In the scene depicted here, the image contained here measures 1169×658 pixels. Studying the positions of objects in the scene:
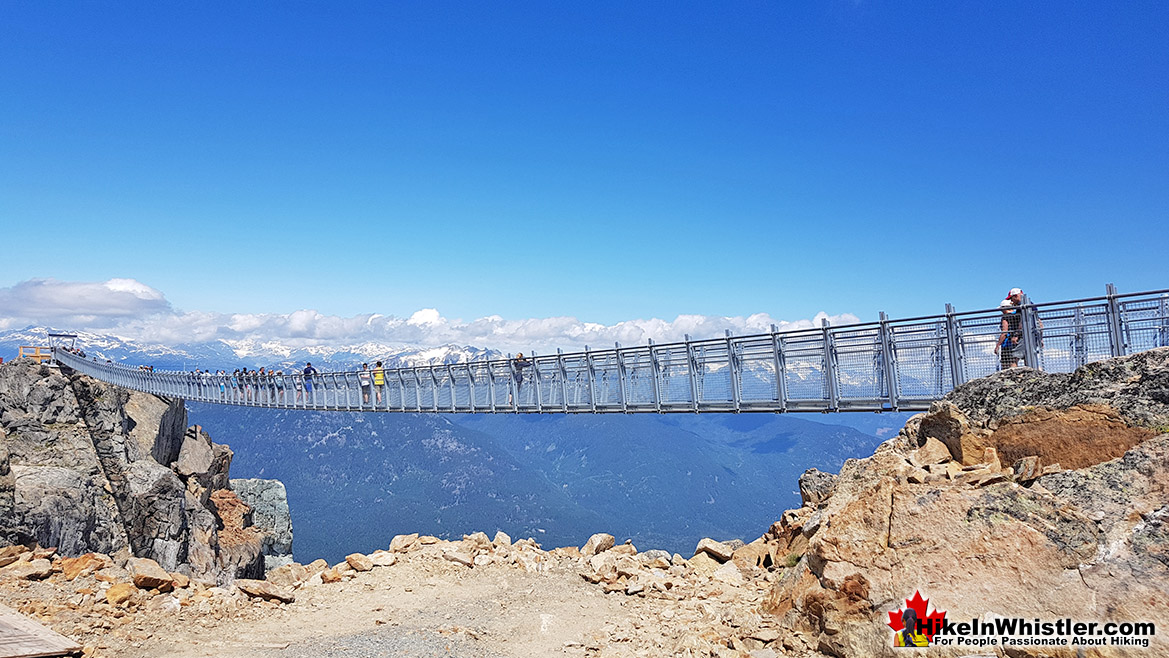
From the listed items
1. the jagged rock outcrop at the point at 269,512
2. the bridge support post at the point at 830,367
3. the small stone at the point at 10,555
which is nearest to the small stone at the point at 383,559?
the small stone at the point at 10,555

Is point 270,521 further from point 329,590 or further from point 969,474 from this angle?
point 969,474


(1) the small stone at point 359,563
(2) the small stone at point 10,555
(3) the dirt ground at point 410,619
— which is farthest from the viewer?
(1) the small stone at point 359,563

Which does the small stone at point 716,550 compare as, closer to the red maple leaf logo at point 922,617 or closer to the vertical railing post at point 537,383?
the red maple leaf logo at point 922,617

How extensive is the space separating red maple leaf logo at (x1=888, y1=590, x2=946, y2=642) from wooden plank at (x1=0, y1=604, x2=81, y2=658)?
348 inches

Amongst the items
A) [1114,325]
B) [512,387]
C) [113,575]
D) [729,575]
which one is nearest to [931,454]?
[729,575]

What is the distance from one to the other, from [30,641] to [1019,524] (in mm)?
10537

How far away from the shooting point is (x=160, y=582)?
9.75 meters

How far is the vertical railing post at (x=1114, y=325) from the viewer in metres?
9.79

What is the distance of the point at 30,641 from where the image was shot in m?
7.42

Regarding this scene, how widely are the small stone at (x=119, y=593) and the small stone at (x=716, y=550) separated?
8.64 m

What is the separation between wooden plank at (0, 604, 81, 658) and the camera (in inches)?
283

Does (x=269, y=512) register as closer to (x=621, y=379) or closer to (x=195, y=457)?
(x=195, y=457)

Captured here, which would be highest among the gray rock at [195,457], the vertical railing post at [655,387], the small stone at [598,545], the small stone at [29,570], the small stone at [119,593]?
the vertical railing post at [655,387]

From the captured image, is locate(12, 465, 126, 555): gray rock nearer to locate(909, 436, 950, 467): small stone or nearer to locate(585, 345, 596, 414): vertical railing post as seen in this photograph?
locate(585, 345, 596, 414): vertical railing post
